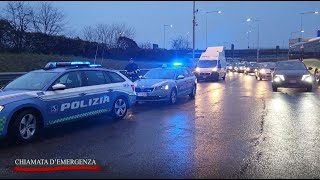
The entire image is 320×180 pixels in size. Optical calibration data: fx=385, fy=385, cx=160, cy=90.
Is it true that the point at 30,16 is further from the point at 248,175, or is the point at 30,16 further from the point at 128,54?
the point at 248,175

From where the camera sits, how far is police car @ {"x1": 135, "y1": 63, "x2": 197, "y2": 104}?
13680 mm

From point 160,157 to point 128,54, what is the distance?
37.8m

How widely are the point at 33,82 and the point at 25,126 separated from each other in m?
1.30

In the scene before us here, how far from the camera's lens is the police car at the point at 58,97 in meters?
7.36

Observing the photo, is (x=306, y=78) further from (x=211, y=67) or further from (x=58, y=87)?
(x=58, y=87)

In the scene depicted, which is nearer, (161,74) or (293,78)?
(161,74)

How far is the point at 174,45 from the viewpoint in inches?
3258

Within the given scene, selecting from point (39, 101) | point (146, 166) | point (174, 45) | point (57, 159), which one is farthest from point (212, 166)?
point (174, 45)

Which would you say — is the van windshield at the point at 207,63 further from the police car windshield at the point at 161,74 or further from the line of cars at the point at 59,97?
the line of cars at the point at 59,97

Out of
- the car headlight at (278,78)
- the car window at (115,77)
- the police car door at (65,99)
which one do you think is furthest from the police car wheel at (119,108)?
the car headlight at (278,78)

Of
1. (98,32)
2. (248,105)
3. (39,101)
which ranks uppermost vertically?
(98,32)

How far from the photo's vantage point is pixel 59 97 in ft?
27.1

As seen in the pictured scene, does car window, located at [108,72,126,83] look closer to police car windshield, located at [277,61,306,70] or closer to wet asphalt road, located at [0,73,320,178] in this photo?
wet asphalt road, located at [0,73,320,178]

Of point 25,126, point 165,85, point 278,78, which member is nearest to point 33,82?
point 25,126
